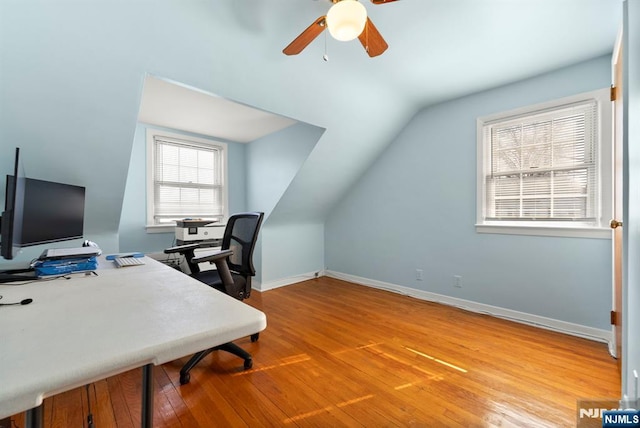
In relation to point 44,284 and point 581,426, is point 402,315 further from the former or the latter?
point 44,284

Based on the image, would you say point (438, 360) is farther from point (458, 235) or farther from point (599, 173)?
point (599, 173)

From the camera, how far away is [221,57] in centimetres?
189

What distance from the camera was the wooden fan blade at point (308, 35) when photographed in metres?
1.50

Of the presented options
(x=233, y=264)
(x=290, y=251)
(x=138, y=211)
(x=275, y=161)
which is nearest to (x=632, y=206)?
(x=233, y=264)

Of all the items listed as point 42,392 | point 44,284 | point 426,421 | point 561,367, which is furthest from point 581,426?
point 44,284

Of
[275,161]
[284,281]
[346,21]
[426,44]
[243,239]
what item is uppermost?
[426,44]

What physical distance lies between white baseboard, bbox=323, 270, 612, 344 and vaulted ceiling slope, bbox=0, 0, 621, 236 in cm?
229

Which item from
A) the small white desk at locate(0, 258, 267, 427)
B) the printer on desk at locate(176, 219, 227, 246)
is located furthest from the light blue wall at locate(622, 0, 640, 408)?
the printer on desk at locate(176, 219, 227, 246)

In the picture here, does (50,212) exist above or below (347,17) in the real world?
below

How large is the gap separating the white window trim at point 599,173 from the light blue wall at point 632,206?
3.87 feet

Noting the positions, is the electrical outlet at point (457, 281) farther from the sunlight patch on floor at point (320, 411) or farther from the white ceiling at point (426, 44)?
the white ceiling at point (426, 44)

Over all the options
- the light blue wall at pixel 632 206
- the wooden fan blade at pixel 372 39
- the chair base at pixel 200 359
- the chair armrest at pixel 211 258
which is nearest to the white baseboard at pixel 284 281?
the chair base at pixel 200 359

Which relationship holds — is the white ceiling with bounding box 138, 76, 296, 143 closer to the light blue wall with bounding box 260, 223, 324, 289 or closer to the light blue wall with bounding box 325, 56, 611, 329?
the light blue wall with bounding box 260, 223, 324, 289

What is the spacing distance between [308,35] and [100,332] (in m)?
1.71
